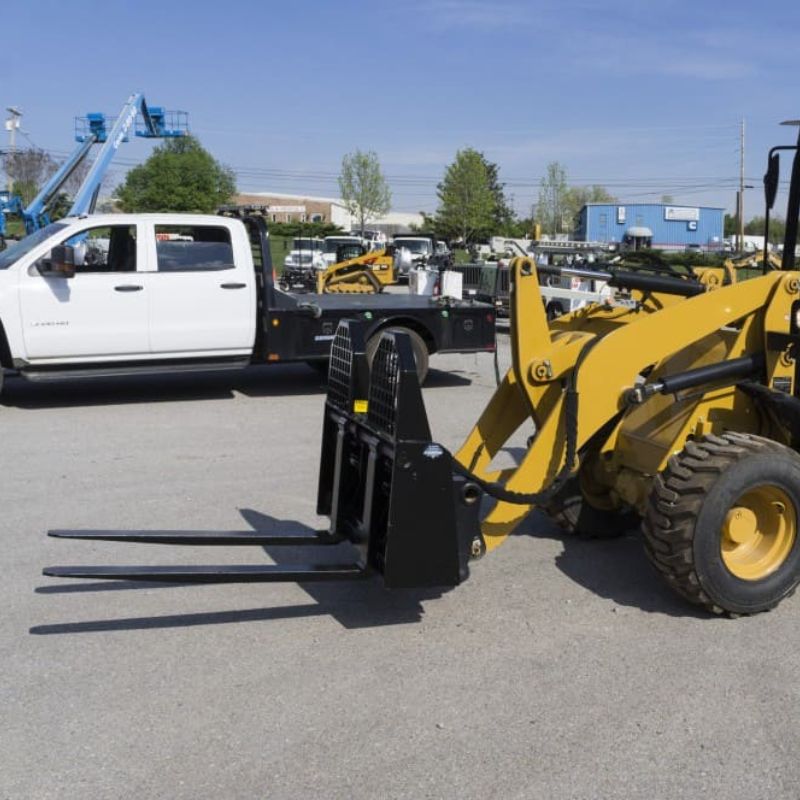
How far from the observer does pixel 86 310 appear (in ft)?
33.6

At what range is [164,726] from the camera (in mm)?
3678

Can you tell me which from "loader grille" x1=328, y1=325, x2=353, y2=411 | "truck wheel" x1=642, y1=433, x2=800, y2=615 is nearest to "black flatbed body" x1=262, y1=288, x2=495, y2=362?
"loader grille" x1=328, y1=325, x2=353, y2=411

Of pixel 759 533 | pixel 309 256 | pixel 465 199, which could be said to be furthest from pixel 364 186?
pixel 759 533

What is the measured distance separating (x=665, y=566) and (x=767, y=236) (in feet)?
6.81

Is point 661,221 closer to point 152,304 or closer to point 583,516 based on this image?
point 152,304

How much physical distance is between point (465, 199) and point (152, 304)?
64817 mm

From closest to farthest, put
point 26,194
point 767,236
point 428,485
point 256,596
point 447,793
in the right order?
point 447,793, point 428,485, point 256,596, point 767,236, point 26,194

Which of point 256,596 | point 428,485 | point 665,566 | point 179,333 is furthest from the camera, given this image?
point 179,333

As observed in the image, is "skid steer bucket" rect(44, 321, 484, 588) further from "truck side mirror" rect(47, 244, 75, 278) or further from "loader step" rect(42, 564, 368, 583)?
"truck side mirror" rect(47, 244, 75, 278)

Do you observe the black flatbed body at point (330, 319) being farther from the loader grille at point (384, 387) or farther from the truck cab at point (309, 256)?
the truck cab at point (309, 256)

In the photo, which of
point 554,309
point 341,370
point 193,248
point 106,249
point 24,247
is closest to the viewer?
point 341,370

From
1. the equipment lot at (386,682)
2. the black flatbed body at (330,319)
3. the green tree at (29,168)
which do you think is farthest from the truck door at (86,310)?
the green tree at (29,168)

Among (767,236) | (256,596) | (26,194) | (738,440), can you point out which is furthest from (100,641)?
(26,194)

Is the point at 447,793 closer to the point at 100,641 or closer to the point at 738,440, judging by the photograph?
the point at 100,641
